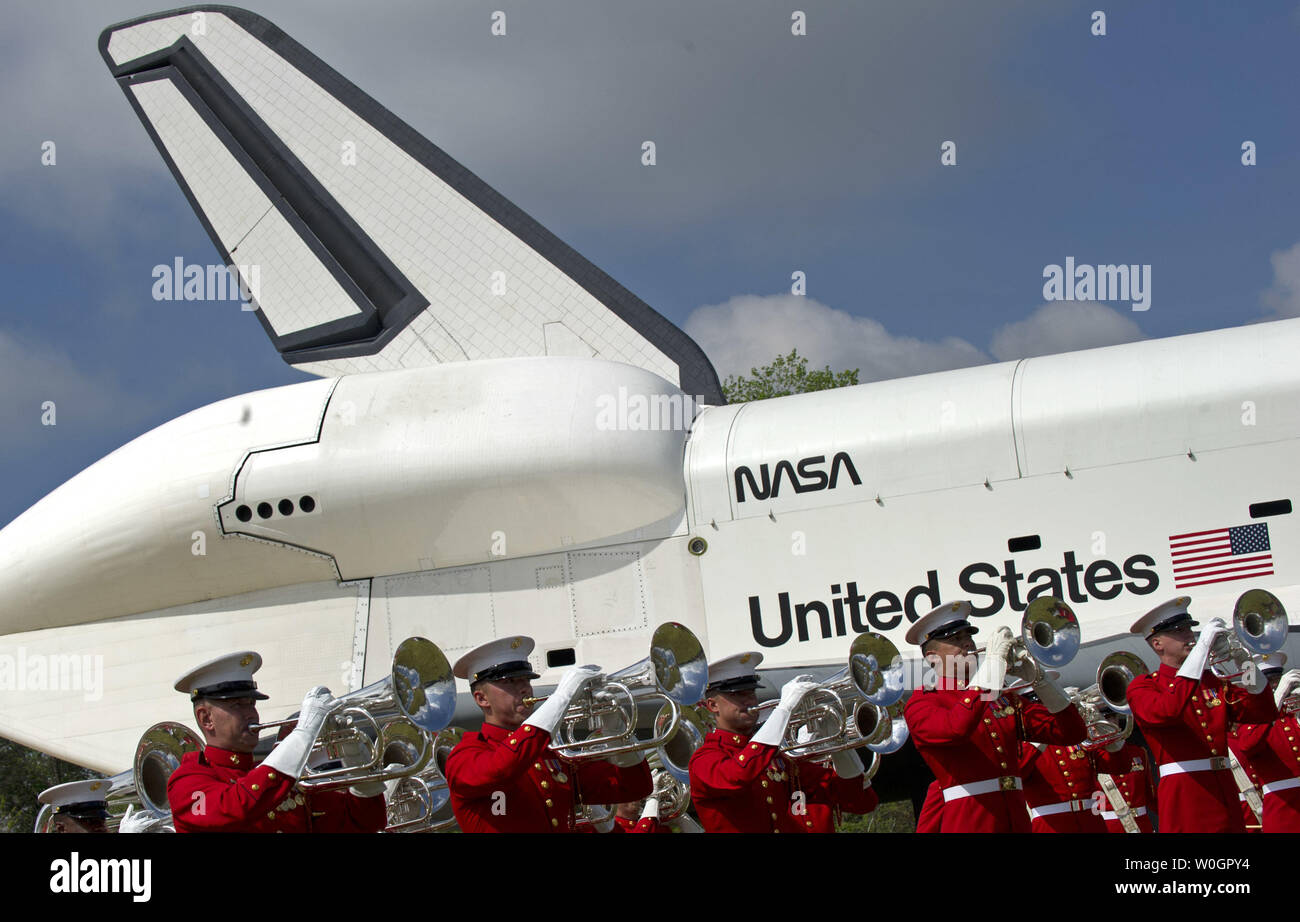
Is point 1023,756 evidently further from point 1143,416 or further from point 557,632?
point 557,632

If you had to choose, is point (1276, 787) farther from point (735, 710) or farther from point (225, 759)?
point (225, 759)

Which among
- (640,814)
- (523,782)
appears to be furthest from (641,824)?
(523,782)

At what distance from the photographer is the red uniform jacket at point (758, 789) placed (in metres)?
4.96

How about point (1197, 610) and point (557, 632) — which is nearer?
point (1197, 610)

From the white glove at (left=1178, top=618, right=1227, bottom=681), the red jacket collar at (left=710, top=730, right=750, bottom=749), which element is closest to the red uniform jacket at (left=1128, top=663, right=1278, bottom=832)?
the white glove at (left=1178, top=618, right=1227, bottom=681)

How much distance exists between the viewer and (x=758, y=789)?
547 cm

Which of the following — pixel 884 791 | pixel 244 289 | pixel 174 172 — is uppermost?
pixel 174 172

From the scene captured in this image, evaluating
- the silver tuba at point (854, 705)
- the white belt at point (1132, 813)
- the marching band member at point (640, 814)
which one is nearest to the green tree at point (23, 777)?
the marching band member at point (640, 814)

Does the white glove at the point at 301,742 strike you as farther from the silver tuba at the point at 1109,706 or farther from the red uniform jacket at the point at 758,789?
the silver tuba at the point at 1109,706

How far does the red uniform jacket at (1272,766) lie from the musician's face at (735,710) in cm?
285

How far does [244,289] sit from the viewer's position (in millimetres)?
14125

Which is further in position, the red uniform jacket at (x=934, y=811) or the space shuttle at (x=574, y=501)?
the space shuttle at (x=574, y=501)
